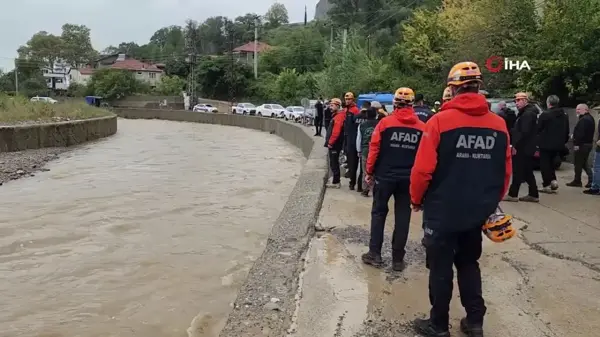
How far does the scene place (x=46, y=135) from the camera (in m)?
23.6

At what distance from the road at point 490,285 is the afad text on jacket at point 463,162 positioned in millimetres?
977

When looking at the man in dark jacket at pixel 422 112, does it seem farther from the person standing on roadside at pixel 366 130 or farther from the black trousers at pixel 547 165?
the black trousers at pixel 547 165

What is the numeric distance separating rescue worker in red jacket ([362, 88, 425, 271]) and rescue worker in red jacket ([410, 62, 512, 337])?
1.74 meters

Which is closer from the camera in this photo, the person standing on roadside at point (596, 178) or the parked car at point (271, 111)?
the person standing on roadside at point (596, 178)

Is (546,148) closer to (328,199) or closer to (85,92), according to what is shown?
(328,199)

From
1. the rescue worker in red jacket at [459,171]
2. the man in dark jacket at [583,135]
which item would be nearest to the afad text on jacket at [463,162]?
the rescue worker in red jacket at [459,171]

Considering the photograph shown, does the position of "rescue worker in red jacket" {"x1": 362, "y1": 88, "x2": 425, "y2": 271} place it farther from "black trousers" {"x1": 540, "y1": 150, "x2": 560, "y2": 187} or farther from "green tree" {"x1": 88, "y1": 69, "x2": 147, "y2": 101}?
"green tree" {"x1": 88, "y1": 69, "x2": 147, "y2": 101}

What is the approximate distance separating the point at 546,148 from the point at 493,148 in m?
6.74

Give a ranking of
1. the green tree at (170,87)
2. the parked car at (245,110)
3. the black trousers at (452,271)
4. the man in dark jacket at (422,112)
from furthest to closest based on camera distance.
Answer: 1. the green tree at (170,87)
2. the parked car at (245,110)
3. the man in dark jacket at (422,112)
4. the black trousers at (452,271)

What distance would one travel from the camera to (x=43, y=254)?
7.86m

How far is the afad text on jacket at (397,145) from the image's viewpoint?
5574 millimetres

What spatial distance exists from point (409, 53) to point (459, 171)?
31.1m

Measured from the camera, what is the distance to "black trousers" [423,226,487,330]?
3.80 m

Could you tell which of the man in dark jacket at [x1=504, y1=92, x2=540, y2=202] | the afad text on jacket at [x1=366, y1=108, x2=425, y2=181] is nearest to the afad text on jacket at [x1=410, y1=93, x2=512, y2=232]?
the afad text on jacket at [x1=366, y1=108, x2=425, y2=181]
